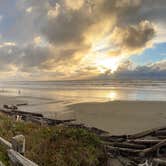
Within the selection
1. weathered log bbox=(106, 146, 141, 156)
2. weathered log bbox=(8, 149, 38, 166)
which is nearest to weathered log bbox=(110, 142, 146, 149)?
weathered log bbox=(106, 146, 141, 156)

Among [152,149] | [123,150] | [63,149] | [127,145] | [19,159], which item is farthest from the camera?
[127,145]

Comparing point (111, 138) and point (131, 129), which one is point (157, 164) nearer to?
point (111, 138)

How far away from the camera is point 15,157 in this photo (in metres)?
6.50

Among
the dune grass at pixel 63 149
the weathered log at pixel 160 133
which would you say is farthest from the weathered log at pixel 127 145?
the weathered log at pixel 160 133

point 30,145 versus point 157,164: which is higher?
point 30,145

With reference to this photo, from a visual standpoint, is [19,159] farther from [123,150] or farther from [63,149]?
[123,150]

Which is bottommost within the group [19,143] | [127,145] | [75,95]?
[127,145]

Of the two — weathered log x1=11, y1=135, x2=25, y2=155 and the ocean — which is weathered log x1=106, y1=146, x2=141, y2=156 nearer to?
weathered log x1=11, y1=135, x2=25, y2=155

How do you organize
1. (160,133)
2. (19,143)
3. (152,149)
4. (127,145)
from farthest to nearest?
(160,133) → (127,145) → (152,149) → (19,143)

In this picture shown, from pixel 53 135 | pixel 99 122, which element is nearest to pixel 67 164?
pixel 53 135

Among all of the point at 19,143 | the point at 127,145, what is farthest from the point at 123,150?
the point at 19,143

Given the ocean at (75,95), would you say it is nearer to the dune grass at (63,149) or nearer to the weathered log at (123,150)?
the weathered log at (123,150)

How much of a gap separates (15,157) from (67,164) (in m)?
2.46

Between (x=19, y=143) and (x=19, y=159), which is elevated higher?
(x=19, y=143)
